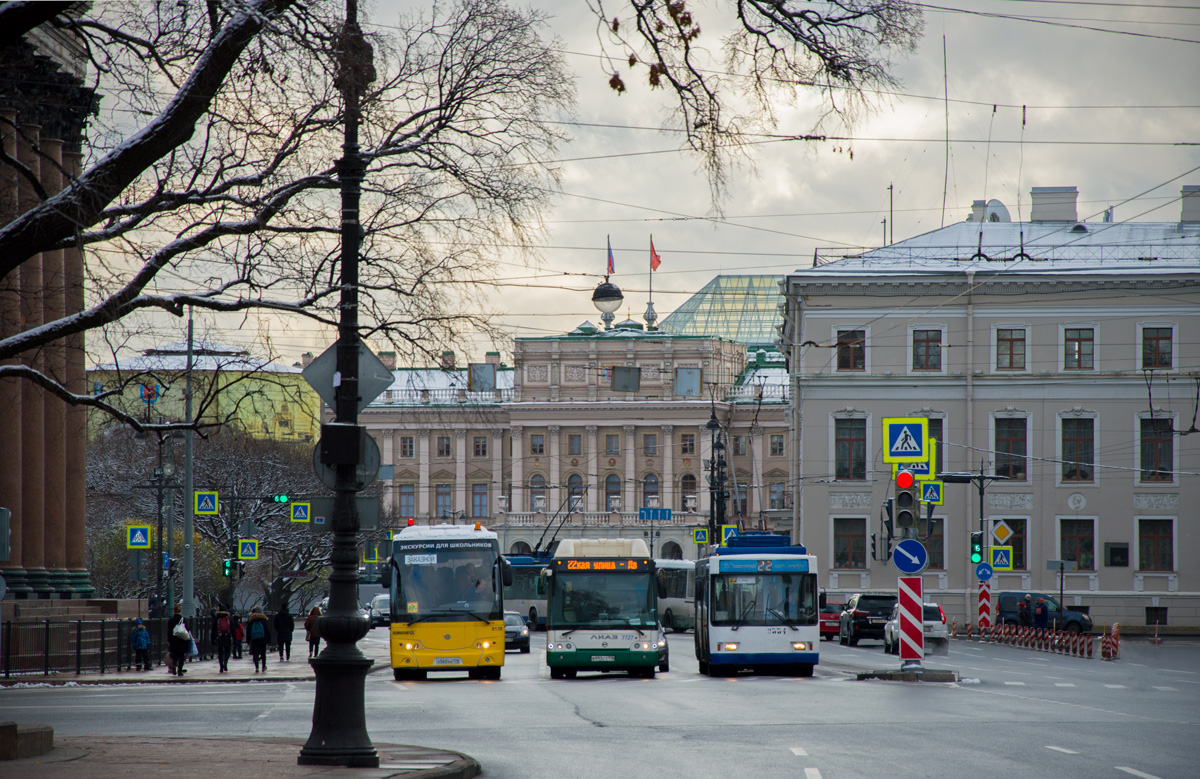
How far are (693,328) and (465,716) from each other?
369 feet

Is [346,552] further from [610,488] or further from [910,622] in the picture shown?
[610,488]

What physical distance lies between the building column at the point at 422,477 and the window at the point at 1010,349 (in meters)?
59.8

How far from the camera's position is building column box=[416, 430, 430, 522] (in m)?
112

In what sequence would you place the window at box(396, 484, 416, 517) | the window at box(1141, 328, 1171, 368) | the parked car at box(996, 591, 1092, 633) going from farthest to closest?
the window at box(396, 484, 416, 517) < the window at box(1141, 328, 1171, 368) < the parked car at box(996, 591, 1092, 633)

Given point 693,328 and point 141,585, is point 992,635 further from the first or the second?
point 693,328

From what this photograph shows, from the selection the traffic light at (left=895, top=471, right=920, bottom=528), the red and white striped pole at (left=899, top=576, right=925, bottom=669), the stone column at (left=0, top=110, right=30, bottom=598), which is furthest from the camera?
the stone column at (left=0, top=110, right=30, bottom=598)

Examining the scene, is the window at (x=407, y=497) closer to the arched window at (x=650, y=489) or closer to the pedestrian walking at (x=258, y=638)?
the arched window at (x=650, y=489)

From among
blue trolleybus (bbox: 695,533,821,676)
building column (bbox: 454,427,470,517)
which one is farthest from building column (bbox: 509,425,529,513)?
blue trolleybus (bbox: 695,533,821,676)

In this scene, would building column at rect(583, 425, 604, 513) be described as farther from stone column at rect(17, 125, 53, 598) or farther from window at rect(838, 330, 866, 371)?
stone column at rect(17, 125, 53, 598)

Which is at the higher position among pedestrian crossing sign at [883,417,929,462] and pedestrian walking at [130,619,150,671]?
pedestrian crossing sign at [883,417,929,462]

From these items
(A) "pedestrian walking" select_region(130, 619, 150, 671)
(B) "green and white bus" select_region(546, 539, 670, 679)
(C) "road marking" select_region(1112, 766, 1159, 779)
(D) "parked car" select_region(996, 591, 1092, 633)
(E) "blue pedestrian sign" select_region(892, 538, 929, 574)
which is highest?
(E) "blue pedestrian sign" select_region(892, 538, 929, 574)

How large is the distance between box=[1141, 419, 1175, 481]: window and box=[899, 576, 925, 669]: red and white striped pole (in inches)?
1433

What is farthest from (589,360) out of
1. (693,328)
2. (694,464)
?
(693,328)

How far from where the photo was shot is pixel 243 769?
38.3 feet
